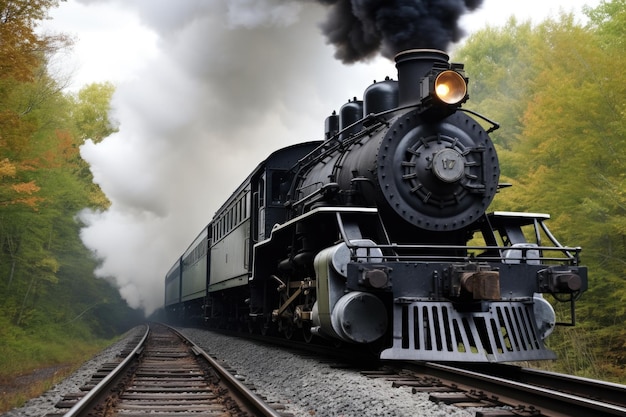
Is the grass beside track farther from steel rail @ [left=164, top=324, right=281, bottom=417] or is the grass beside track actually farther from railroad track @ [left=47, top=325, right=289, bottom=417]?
steel rail @ [left=164, top=324, right=281, bottom=417]

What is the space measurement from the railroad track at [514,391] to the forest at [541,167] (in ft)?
10.4

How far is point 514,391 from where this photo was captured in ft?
15.6

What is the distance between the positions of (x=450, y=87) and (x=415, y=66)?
2.22ft

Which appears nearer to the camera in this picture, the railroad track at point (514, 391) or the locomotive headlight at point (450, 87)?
the railroad track at point (514, 391)

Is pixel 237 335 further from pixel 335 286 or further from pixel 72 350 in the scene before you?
pixel 335 286

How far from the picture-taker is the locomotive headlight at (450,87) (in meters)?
6.65

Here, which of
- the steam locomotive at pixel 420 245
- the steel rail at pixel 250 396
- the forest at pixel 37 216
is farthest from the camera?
the forest at pixel 37 216

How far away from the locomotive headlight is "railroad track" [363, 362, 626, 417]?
2719 millimetres

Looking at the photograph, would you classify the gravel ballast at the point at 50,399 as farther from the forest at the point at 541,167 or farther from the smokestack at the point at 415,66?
the smokestack at the point at 415,66

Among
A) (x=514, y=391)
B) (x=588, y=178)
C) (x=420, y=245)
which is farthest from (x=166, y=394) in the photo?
(x=588, y=178)

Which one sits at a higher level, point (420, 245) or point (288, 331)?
point (420, 245)

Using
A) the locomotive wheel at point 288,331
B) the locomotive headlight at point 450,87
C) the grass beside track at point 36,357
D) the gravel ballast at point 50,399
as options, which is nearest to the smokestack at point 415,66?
the locomotive headlight at point 450,87

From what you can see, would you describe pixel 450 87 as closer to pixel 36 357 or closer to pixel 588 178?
pixel 588 178

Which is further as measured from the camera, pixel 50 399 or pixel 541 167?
pixel 541 167
